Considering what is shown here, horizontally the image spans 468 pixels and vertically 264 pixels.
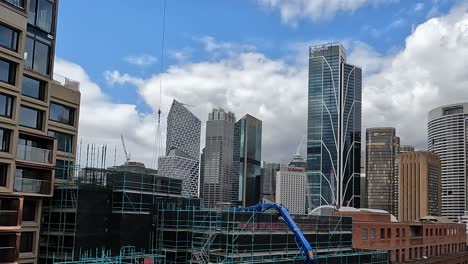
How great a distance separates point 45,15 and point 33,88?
261 inches

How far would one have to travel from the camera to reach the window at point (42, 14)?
44.6 metres

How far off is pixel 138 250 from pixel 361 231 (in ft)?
117

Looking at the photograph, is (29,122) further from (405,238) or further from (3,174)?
(405,238)

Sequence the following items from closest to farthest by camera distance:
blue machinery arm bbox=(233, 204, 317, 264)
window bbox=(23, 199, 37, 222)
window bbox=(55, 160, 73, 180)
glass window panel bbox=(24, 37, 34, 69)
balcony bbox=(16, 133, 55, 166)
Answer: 1. balcony bbox=(16, 133, 55, 166)
2. glass window panel bbox=(24, 37, 34, 69)
3. window bbox=(23, 199, 37, 222)
4. blue machinery arm bbox=(233, 204, 317, 264)
5. window bbox=(55, 160, 73, 180)

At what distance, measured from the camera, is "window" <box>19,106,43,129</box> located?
142 feet

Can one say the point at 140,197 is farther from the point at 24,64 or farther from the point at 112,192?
the point at 24,64

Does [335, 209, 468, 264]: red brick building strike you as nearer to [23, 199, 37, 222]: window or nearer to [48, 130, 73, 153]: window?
[48, 130, 73, 153]: window

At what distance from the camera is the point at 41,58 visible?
45469 millimetres

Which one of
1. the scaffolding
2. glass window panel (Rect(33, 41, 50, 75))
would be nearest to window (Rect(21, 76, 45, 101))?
glass window panel (Rect(33, 41, 50, 75))

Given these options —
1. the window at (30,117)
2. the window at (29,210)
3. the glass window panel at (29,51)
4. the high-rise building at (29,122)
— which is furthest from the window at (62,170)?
the glass window panel at (29,51)

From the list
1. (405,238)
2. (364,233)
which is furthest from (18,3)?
(405,238)

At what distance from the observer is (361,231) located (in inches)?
2894

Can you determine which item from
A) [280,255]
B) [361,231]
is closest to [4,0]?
[280,255]

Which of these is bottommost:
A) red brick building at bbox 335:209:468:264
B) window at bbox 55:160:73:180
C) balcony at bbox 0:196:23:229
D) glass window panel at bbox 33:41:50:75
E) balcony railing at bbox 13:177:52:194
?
red brick building at bbox 335:209:468:264
